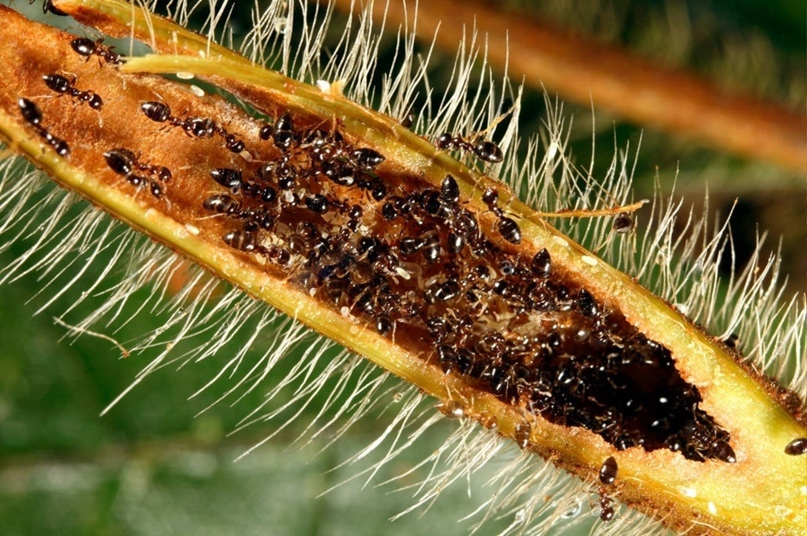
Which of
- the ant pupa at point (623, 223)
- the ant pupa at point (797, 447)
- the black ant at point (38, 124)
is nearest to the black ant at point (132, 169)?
the black ant at point (38, 124)

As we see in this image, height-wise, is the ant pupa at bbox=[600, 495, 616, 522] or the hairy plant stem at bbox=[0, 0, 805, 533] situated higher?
the hairy plant stem at bbox=[0, 0, 805, 533]

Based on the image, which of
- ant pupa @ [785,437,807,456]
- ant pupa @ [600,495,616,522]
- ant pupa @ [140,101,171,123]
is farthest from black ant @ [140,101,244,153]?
ant pupa @ [785,437,807,456]

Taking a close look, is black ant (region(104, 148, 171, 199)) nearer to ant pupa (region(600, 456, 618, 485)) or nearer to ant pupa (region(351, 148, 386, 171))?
ant pupa (region(351, 148, 386, 171))

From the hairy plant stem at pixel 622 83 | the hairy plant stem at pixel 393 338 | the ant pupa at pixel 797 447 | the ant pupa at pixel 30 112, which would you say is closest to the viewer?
the ant pupa at pixel 30 112

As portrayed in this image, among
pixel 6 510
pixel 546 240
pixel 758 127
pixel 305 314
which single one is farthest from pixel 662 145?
pixel 6 510

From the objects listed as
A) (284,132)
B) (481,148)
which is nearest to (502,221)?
(481,148)

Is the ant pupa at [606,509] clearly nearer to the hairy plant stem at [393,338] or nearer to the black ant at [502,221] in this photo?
the hairy plant stem at [393,338]

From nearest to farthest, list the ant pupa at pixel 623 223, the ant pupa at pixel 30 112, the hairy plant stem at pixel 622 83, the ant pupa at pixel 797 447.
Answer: the ant pupa at pixel 30 112 < the ant pupa at pixel 797 447 < the ant pupa at pixel 623 223 < the hairy plant stem at pixel 622 83
